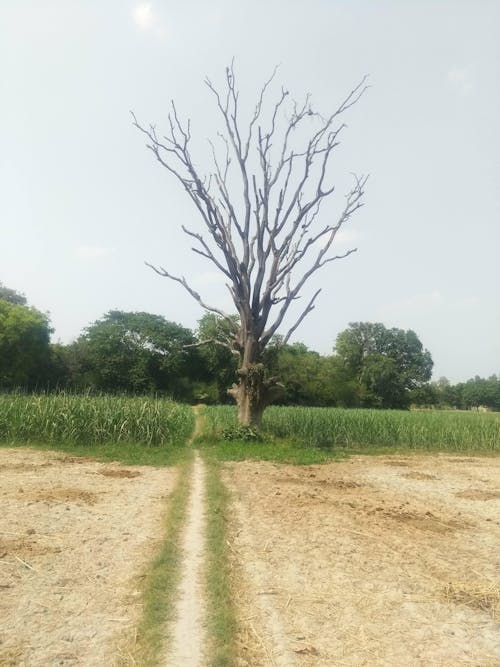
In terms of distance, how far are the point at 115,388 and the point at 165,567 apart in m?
39.4

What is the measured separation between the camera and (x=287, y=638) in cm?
361

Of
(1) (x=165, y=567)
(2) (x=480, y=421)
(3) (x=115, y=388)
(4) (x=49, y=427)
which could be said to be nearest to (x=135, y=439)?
(4) (x=49, y=427)

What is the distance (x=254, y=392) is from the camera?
52.0 ft

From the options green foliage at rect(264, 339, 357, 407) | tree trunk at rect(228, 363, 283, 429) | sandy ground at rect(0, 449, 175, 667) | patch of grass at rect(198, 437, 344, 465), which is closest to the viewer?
sandy ground at rect(0, 449, 175, 667)

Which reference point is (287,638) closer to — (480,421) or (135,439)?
(135,439)

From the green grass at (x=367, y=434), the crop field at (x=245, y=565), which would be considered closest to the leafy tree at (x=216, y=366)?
the green grass at (x=367, y=434)

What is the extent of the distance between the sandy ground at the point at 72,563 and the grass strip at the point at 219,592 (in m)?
0.55

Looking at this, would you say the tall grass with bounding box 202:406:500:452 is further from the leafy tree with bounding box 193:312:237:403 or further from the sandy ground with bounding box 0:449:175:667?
the leafy tree with bounding box 193:312:237:403

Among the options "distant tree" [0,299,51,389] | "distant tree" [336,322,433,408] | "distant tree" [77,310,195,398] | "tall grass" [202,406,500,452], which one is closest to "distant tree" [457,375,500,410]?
"distant tree" [336,322,433,408]

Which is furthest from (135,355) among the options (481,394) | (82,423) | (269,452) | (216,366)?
(481,394)

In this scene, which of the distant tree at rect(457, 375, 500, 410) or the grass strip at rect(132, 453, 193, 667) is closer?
the grass strip at rect(132, 453, 193, 667)

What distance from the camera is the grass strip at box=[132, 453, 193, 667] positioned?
3.39m

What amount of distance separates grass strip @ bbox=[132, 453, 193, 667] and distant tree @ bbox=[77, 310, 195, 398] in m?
36.3

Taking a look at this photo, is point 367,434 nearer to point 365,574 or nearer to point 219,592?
point 365,574
